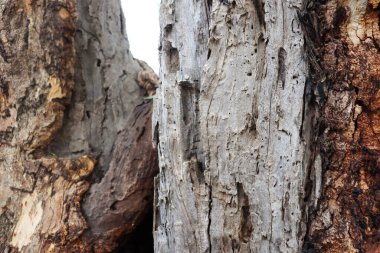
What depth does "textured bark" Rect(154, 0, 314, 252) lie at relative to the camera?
1.61 metres

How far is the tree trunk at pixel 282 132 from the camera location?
155 centimetres

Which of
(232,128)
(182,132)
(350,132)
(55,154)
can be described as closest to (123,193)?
(55,154)

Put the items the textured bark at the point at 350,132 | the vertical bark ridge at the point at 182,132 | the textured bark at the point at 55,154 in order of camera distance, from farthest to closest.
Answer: the textured bark at the point at 55,154, the vertical bark ridge at the point at 182,132, the textured bark at the point at 350,132

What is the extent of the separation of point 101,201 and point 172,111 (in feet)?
1.94

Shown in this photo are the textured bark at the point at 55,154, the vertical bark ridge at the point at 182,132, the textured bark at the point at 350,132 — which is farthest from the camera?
the textured bark at the point at 55,154

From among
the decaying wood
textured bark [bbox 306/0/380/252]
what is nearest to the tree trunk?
textured bark [bbox 306/0/380/252]

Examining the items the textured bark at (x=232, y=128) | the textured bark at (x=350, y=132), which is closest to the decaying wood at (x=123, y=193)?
the textured bark at (x=232, y=128)

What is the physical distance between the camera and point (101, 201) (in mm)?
2123

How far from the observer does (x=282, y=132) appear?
5.32 ft

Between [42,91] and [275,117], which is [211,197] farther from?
[42,91]

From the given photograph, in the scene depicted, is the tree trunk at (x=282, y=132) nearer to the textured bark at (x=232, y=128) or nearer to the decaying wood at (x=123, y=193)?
the textured bark at (x=232, y=128)

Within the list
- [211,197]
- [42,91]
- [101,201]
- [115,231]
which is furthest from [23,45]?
[211,197]

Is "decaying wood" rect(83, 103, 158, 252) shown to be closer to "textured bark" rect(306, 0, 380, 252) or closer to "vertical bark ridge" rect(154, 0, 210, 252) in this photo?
"vertical bark ridge" rect(154, 0, 210, 252)

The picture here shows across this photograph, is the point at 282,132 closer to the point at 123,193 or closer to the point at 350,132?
the point at 350,132
